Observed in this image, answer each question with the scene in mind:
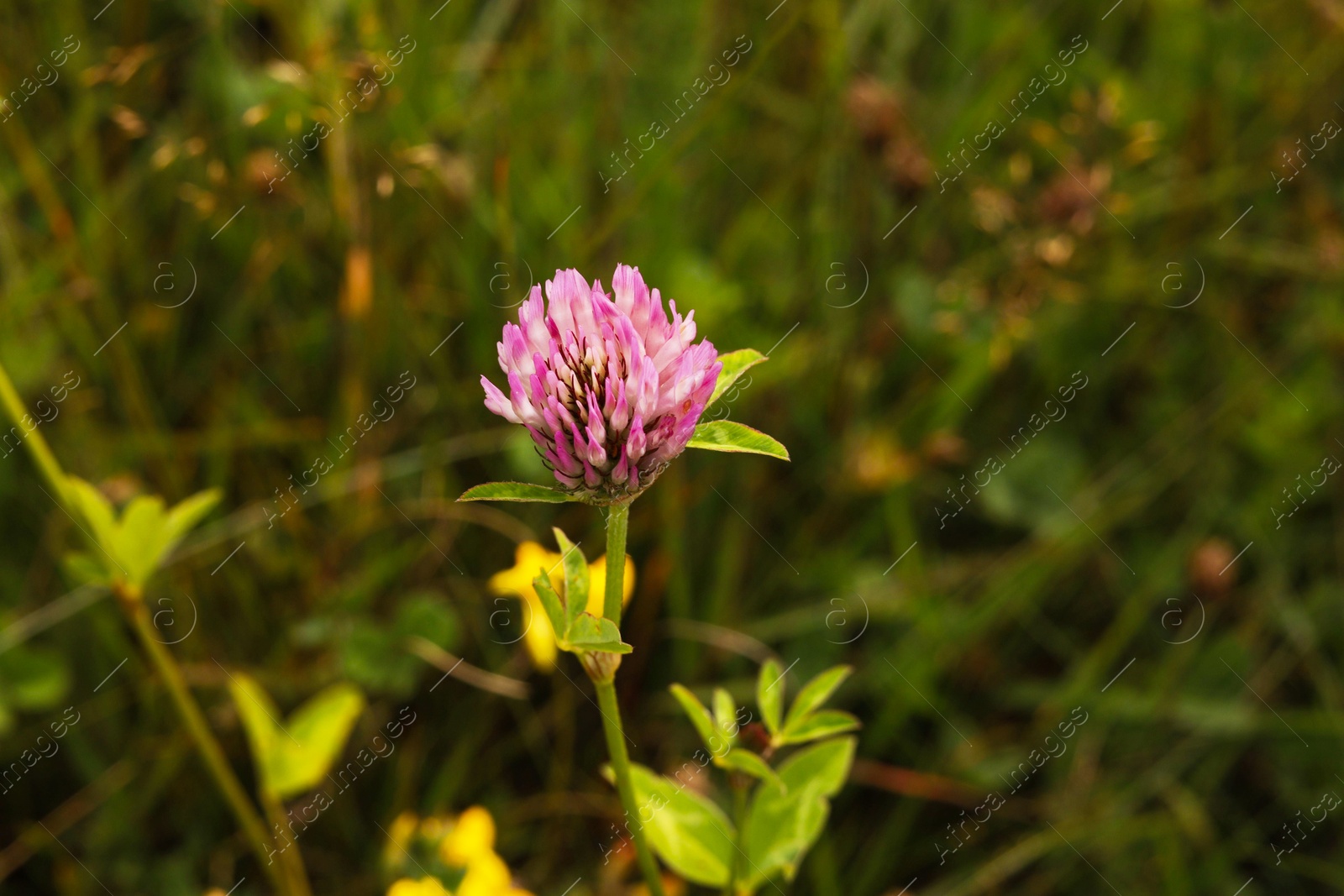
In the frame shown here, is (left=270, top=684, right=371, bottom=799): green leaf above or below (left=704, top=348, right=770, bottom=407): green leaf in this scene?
above

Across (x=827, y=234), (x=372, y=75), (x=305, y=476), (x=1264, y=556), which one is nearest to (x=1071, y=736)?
(x=1264, y=556)

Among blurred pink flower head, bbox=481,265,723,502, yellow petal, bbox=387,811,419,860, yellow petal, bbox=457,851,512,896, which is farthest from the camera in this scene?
yellow petal, bbox=387,811,419,860

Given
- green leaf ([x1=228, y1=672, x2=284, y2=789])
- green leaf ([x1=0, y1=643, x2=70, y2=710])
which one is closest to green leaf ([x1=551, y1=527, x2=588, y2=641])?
green leaf ([x1=228, y1=672, x2=284, y2=789])

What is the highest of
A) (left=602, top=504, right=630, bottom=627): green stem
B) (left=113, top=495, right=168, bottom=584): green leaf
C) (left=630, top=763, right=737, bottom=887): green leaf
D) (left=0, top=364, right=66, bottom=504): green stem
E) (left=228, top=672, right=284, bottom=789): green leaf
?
(left=0, top=364, right=66, bottom=504): green stem

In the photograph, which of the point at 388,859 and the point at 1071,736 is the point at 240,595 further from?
the point at 1071,736

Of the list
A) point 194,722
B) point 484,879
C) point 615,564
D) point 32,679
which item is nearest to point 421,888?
point 484,879

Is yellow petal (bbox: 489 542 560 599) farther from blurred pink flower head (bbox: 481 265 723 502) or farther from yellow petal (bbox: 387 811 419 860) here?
blurred pink flower head (bbox: 481 265 723 502)
